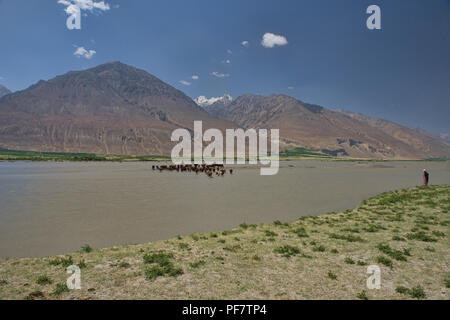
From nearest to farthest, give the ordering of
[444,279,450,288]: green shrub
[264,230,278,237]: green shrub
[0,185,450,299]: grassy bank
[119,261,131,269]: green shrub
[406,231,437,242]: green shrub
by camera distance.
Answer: [0,185,450,299]: grassy bank, [444,279,450,288]: green shrub, [119,261,131,269]: green shrub, [406,231,437,242]: green shrub, [264,230,278,237]: green shrub

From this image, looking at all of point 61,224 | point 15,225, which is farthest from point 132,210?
point 15,225

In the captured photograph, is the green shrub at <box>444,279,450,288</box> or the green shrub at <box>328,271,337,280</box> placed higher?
the green shrub at <box>444,279,450,288</box>

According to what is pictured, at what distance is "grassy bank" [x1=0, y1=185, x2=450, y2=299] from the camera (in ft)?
22.2

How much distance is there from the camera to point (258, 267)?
8.47 meters

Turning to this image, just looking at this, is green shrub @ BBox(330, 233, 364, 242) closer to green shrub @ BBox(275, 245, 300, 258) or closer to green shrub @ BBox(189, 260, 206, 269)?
green shrub @ BBox(275, 245, 300, 258)

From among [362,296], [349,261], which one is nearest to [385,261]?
[349,261]

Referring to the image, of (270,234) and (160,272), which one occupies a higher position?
(160,272)

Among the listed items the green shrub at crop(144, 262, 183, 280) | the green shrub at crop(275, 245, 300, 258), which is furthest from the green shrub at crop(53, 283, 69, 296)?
the green shrub at crop(275, 245, 300, 258)

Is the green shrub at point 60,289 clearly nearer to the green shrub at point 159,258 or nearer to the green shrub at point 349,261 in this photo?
the green shrub at point 159,258

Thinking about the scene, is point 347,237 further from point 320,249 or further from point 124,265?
point 124,265
